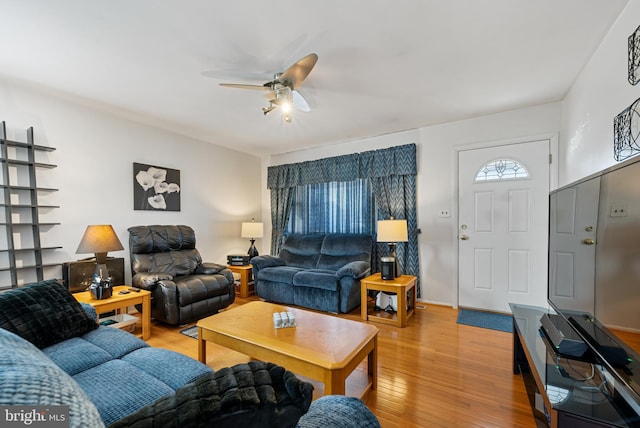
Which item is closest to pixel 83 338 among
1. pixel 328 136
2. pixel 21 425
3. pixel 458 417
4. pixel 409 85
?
Result: pixel 21 425

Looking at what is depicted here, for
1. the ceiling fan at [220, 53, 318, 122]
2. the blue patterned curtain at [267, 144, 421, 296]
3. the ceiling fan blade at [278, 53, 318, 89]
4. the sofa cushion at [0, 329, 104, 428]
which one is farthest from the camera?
the blue patterned curtain at [267, 144, 421, 296]

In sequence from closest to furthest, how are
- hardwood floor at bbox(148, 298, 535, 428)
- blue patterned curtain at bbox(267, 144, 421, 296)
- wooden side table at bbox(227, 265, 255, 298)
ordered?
hardwood floor at bbox(148, 298, 535, 428), blue patterned curtain at bbox(267, 144, 421, 296), wooden side table at bbox(227, 265, 255, 298)

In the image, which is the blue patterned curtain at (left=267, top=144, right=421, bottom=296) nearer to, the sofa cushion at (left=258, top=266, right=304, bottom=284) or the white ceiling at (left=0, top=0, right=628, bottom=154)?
the white ceiling at (left=0, top=0, right=628, bottom=154)

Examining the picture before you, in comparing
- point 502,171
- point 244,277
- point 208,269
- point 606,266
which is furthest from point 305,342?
point 502,171

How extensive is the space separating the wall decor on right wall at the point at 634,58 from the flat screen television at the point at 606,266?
0.65 meters

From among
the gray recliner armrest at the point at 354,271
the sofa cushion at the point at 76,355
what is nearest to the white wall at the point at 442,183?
the gray recliner armrest at the point at 354,271

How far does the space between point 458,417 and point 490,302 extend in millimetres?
2160

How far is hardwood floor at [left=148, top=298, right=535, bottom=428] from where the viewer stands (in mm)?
1642

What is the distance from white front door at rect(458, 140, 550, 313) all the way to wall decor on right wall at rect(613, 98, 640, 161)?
5.00ft

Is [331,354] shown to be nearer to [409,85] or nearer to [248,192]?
[409,85]

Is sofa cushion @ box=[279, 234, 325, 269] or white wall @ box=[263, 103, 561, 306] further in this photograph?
sofa cushion @ box=[279, 234, 325, 269]

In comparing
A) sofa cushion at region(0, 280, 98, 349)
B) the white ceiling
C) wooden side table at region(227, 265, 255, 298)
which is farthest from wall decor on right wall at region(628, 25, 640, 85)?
wooden side table at region(227, 265, 255, 298)

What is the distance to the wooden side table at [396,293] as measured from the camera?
295cm

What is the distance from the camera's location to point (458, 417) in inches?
64.1
